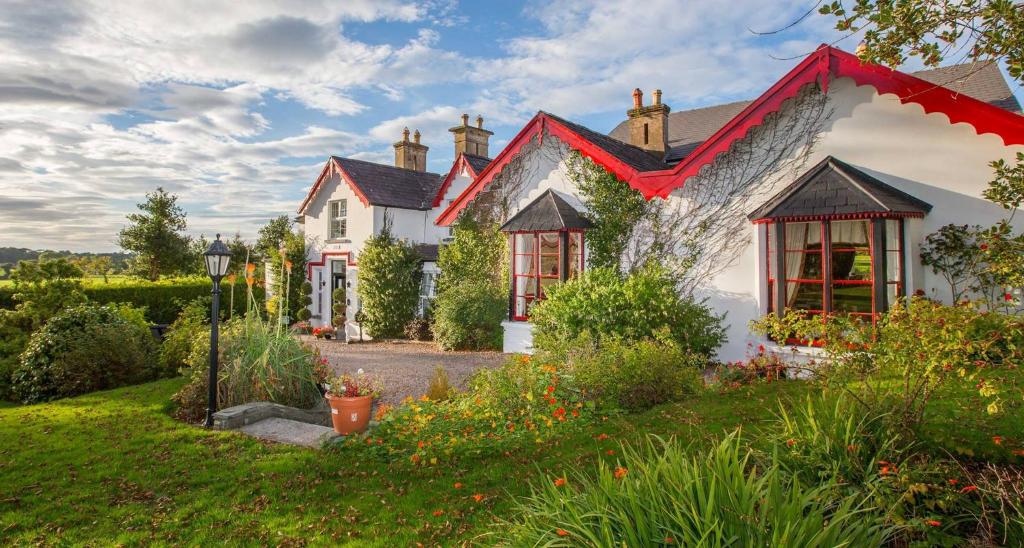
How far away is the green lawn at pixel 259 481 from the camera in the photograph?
4402 mm

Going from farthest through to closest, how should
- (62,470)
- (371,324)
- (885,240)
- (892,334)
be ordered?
(371,324) → (885,240) → (62,470) → (892,334)

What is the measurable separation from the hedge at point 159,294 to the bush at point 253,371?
9.90m

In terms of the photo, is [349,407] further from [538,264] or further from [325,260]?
A: [325,260]

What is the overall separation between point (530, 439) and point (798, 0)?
194 inches

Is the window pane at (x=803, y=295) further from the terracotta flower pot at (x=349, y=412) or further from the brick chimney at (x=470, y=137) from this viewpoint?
the brick chimney at (x=470, y=137)

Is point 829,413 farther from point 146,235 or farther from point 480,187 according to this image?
point 146,235

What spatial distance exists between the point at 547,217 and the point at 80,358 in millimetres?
9544

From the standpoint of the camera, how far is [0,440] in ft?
22.2

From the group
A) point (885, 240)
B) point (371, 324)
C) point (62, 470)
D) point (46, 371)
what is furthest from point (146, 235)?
point (885, 240)

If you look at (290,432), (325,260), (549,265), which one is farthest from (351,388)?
(325,260)

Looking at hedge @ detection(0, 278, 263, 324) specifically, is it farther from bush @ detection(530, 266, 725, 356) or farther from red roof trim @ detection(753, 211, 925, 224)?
red roof trim @ detection(753, 211, 925, 224)

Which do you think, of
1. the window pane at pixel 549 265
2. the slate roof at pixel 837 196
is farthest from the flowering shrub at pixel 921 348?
the window pane at pixel 549 265

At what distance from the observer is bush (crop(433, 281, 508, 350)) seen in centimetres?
1435

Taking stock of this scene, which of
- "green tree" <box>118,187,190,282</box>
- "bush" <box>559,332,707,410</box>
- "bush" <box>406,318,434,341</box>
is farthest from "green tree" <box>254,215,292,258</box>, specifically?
"bush" <box>559,332,707,410</box>
